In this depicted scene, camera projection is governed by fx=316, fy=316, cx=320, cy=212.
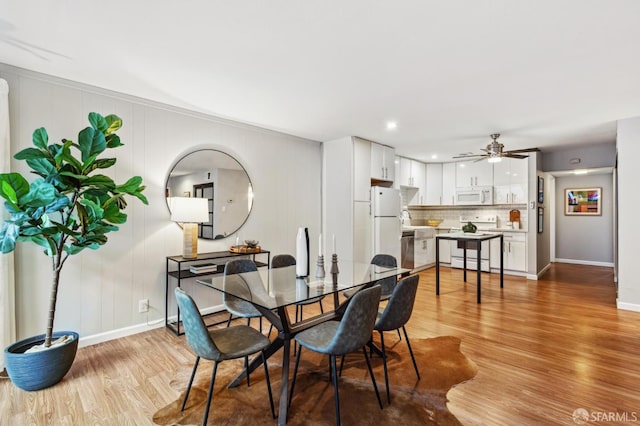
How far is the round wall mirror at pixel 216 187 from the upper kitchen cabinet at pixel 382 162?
7.05ft

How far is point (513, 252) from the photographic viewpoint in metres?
6.12

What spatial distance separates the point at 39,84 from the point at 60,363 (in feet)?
7.56

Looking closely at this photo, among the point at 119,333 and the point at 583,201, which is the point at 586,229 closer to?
the point at 583,201

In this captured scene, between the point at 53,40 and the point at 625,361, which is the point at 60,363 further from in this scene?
the point at 625,361

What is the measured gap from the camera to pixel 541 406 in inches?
80.7

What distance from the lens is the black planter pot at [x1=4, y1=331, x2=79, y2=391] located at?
2152mm

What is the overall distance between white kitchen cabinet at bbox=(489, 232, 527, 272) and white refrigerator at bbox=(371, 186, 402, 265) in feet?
7.13

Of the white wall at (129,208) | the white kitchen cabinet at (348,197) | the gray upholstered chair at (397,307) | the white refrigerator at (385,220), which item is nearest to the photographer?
the gray upholstered chair at (397,307)

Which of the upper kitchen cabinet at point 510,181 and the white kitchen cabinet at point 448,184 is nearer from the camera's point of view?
the upper kitchen cabinet at point 510,181

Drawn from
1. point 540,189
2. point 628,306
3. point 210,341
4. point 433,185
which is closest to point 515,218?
point 540,189

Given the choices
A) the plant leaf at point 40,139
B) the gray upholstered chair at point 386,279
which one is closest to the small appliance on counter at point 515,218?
the gray upholstered chair at point 386,279

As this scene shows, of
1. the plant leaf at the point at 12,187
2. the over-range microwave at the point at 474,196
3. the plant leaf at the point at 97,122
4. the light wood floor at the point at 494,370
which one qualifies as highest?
the plant leaf at the point at 97,122

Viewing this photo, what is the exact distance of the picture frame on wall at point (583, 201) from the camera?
716cm

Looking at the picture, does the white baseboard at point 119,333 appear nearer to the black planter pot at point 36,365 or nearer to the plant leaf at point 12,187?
the black planter pot at point 36,365
